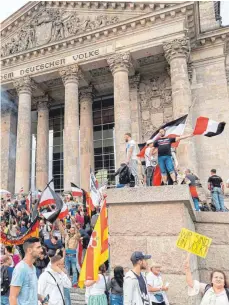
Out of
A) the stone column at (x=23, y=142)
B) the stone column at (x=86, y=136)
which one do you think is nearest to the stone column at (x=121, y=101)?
the stone column at (x=86, y=136)

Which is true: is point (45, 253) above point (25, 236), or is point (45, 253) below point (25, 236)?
below

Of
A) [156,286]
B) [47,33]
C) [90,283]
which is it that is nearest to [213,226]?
[156,286]

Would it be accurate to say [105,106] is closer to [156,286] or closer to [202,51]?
[202,51]

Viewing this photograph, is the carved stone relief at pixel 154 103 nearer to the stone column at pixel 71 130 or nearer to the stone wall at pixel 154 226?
the stone column at pixel 71 130

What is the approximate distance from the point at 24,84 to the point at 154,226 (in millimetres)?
19680

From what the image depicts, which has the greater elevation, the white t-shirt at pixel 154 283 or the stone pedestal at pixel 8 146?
the stone pedestal at pixel 8 146

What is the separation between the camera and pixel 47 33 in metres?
23.6

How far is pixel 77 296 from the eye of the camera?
26.2 feet

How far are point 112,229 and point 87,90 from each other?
1950 centimetres

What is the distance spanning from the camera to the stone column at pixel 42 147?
24.4m

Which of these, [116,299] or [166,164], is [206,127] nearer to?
[166,164]

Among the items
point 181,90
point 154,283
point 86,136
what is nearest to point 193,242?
point 154,283

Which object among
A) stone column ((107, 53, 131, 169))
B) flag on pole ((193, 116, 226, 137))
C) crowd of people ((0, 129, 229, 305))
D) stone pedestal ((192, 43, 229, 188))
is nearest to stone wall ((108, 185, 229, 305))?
crowd of people ((0, 129, 229, 305))

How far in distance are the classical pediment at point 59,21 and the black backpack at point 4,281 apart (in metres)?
18.8
